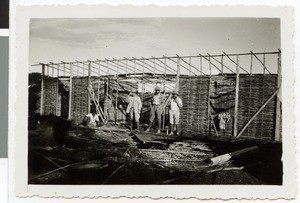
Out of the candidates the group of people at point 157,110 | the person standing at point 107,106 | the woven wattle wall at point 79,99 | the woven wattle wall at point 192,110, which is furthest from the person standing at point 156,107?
the woven wattle wall at point 79,99

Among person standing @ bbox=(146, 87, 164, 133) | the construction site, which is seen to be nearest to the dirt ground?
the construction site

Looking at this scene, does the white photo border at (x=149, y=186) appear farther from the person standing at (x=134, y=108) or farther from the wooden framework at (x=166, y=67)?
the person standing at (x=134, y=108)

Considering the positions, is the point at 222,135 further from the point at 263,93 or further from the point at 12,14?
the point at 12,14

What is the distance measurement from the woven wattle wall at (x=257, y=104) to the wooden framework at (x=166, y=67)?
0.9 inches

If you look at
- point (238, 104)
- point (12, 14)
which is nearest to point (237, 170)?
point (238, 104)

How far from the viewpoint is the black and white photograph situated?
182cm

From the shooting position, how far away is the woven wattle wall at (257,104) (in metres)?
1.83

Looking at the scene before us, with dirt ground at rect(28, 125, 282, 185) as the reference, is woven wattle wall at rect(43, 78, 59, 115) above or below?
above

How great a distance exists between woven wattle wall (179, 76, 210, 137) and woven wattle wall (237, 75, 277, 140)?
0.56ft

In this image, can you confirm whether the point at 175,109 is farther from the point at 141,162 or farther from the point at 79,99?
the point at 79,99

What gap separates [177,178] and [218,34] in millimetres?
707

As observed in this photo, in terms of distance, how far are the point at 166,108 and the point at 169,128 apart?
0.10m

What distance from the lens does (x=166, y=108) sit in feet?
6.12

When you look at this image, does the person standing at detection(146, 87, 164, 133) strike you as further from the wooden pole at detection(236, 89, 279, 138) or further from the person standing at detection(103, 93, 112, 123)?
the wooden pole at detection(236, 89, 279, 138)
